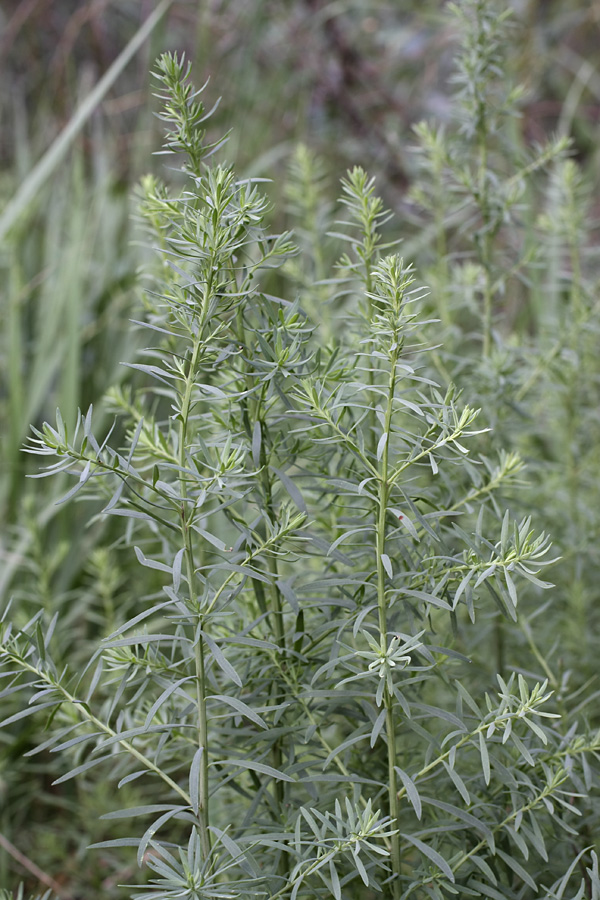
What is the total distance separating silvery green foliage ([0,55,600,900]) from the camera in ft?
1.60

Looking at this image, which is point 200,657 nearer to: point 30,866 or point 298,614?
point 298,614

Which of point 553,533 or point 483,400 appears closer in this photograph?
point 483,400

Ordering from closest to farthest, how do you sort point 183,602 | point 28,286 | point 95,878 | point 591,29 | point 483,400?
point 183,602, point 483,400, point 95,878, point 28,286, point 591,29

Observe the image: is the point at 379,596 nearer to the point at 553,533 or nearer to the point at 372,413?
the point at 372,413

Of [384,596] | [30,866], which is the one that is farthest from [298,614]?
[30,866]

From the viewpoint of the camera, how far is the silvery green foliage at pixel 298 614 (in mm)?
488

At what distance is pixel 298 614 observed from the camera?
0.56 m

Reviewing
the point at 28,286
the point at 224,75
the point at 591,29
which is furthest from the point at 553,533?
the point at 591,29

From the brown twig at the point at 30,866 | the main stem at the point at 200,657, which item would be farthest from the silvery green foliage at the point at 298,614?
the brown twig at the point at 30,866

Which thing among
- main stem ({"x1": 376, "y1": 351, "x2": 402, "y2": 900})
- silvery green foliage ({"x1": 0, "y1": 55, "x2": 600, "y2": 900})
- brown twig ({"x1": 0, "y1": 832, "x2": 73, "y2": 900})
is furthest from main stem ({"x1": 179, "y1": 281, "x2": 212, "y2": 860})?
brown twig ({"x1": 0, "y1": 832, "x2": 73, "y2": 900})

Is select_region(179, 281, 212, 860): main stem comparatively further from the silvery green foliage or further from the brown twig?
the brown twig

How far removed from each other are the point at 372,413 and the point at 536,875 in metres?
0.34

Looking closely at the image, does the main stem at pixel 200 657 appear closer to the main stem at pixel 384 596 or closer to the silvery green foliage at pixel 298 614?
the silvery green foliage at pixel 298 614

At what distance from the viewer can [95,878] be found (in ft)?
3.09
